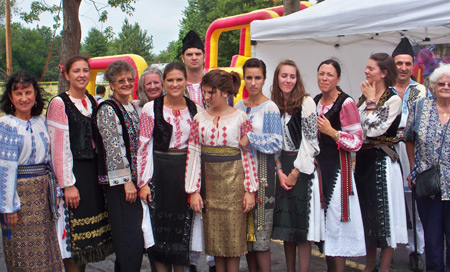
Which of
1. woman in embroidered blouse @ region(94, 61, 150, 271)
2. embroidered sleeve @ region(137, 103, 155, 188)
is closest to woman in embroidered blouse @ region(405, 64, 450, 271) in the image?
embroidered sleeve @ region(137, 103, 155, 188)

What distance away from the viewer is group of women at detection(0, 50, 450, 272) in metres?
2.78

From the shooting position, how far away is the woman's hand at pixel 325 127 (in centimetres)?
302

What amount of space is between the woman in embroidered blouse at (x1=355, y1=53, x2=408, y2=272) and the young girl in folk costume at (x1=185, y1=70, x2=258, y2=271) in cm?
103

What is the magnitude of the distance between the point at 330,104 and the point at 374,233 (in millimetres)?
1125

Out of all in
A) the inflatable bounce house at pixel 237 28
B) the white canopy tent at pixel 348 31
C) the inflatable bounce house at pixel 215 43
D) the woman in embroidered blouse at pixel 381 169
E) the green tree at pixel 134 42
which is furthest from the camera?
the green tree at pixel 134 42

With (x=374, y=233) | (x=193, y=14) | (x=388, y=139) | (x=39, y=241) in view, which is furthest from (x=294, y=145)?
(x=193, y=14)

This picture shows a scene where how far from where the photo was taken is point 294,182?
9.96 ft

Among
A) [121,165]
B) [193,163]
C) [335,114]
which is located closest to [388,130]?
[335,114]

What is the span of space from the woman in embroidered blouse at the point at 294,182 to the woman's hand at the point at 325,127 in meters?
0.14

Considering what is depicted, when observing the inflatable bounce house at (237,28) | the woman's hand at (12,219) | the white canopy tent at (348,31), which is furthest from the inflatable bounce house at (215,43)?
the woman's hand at (12,219)

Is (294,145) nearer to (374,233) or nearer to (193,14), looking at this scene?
(374,233)

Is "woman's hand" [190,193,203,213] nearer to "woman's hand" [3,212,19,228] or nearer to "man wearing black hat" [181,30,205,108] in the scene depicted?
"man wearing black hat" [181,30,205,108]

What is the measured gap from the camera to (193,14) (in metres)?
39.8

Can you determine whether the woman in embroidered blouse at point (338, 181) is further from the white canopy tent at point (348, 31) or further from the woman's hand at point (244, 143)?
the white canopy tent at point (348, 31)
